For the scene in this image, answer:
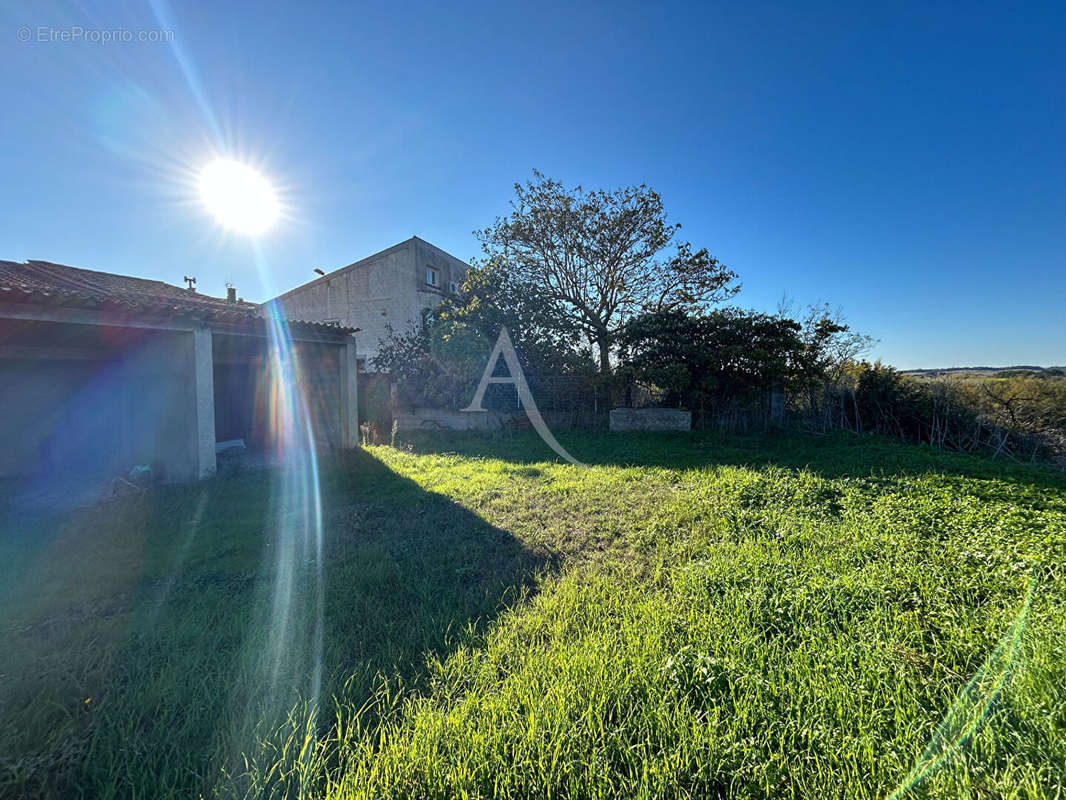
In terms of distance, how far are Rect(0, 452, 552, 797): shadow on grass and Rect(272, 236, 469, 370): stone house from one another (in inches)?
445

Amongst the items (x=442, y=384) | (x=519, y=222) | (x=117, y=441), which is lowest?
(x=117, y=441)

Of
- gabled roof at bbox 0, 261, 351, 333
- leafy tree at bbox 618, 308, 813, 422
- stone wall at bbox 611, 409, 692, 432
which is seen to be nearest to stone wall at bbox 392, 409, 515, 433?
stone wall at bbox 611, 409, 692, 432

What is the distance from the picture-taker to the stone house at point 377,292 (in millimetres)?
→ 15031

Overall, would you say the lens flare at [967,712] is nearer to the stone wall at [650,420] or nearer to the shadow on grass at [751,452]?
the shadow on grass at [751,452]

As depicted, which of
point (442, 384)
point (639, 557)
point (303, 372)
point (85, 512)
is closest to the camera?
point (639, 557)

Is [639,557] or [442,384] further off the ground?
[442,384]

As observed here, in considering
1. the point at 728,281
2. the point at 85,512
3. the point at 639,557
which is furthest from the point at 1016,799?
the point at 728,281

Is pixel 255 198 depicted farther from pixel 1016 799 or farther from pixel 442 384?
Result: pixel 1016 799

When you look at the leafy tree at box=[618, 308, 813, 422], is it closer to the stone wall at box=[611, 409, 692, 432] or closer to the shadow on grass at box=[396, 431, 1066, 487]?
the stone wall at box=[611, 409, 692, 432]

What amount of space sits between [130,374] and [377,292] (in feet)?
30.7

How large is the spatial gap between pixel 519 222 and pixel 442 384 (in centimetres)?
623

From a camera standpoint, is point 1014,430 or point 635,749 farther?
point 1014,430

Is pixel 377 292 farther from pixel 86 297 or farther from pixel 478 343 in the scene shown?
pixel 86 297

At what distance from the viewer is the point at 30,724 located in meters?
1.62
